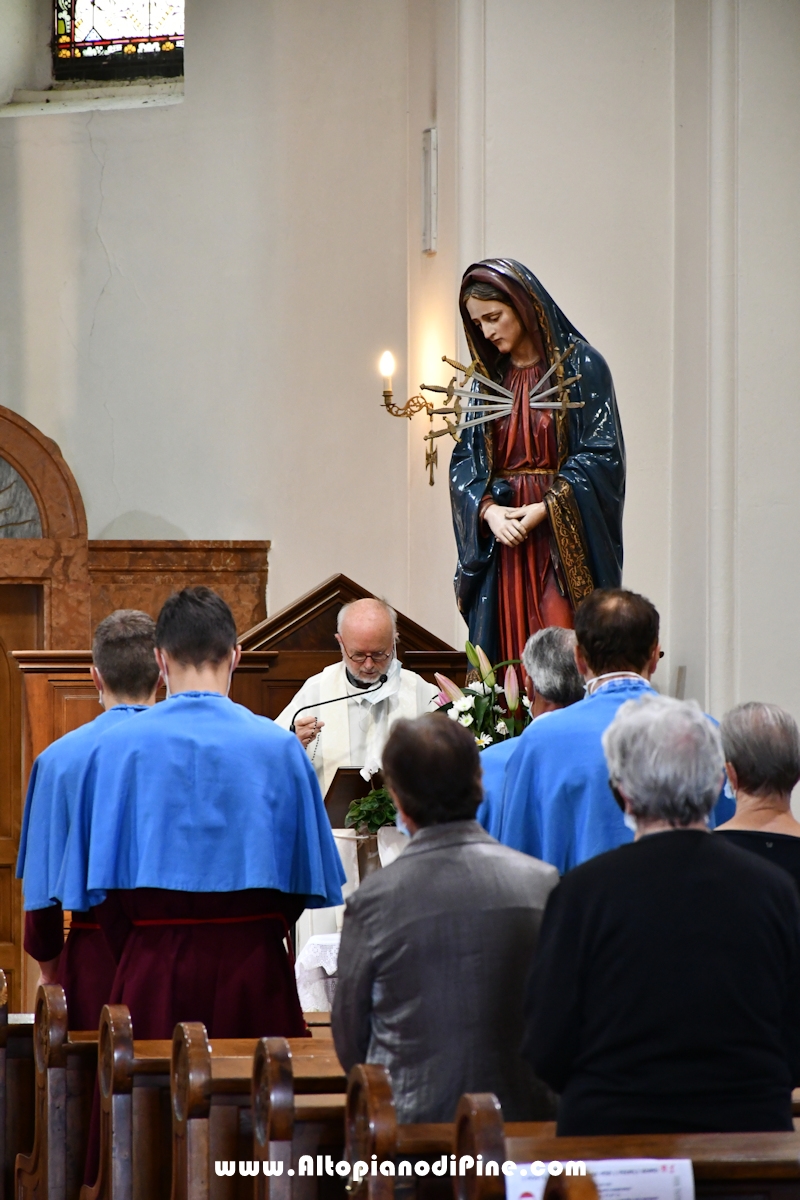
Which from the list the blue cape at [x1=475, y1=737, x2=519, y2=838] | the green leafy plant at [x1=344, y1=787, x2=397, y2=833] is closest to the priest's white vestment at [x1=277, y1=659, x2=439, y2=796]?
the green leafy plant at [x1=344, y1=787, x2=397, y2=833]

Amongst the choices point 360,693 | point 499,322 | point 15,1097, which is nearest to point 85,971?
point 15,1097

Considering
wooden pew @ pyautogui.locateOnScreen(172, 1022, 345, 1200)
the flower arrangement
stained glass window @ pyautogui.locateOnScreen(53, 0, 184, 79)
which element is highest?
stained glass window @ pyautogui.locateOnScreen(53, 0, 184, 79)

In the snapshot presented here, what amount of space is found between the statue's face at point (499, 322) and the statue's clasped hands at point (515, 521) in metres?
0.57

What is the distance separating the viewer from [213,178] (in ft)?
32.0

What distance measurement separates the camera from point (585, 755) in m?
3.52

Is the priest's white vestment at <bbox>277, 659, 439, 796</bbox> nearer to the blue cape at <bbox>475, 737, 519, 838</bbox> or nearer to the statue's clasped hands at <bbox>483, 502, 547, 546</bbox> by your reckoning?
the statue's clasped hands at <bbox>483, 502, 547, 546</bbox>

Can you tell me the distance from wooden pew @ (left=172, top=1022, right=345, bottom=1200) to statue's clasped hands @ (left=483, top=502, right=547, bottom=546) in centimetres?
241

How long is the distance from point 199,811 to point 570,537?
210 cm

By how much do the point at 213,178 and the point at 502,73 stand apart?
2397 millimetres

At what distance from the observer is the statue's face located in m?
5.43

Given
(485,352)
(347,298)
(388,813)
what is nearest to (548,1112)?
(388,813)

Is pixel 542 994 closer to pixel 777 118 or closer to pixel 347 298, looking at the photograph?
pixel 777 118

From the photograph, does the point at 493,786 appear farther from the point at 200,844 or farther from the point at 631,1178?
the point at 631,1178

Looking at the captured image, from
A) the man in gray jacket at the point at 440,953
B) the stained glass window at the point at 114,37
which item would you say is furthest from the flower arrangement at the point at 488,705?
the stained glass window at the point at 114,37
